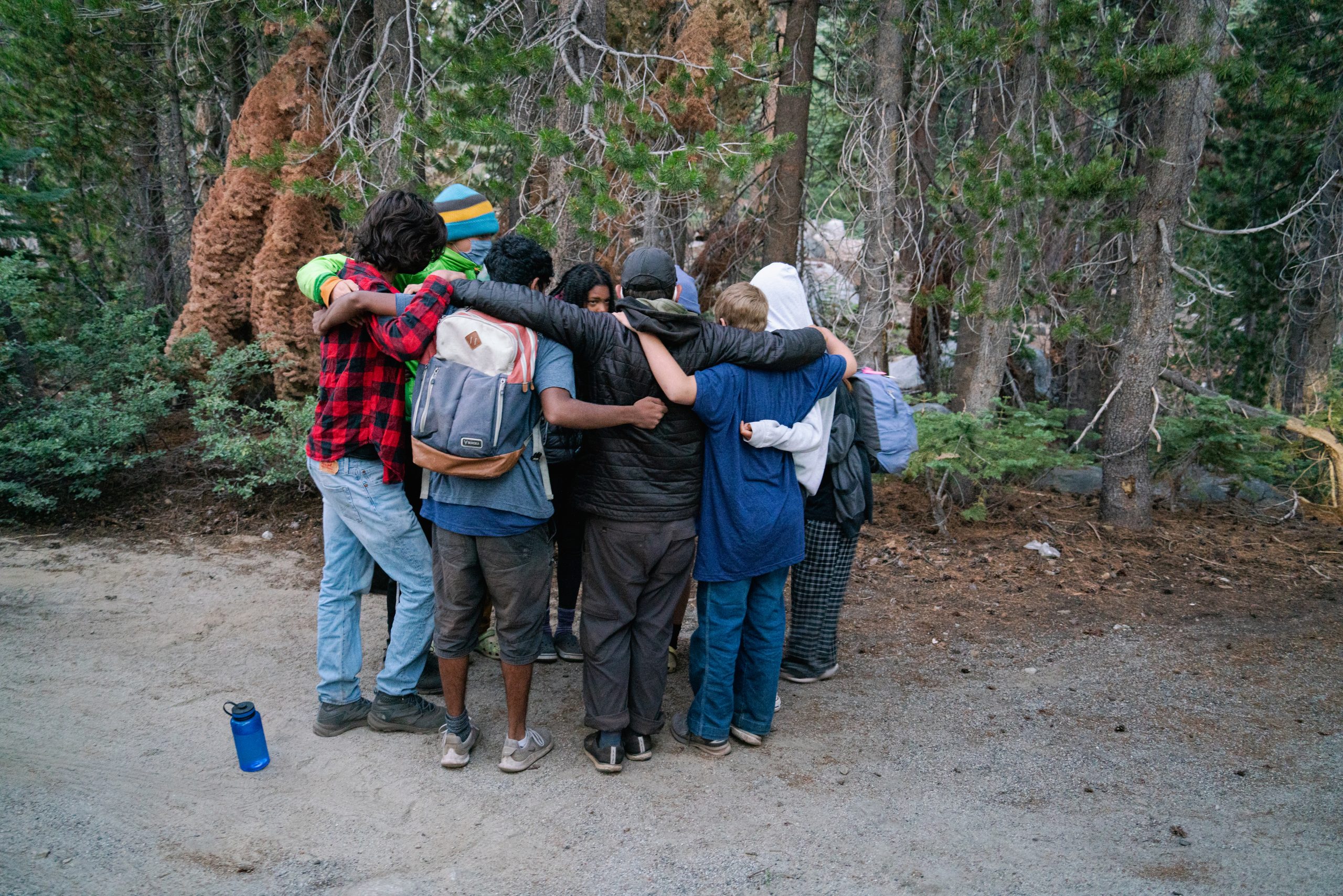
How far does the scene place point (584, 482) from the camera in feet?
11.8

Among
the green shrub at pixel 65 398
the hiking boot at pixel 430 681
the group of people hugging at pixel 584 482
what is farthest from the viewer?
the green shrub at pixel 65 398

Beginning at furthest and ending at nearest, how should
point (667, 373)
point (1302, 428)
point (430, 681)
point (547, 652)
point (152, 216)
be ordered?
point (152, 216), point (1302, 428), point (547, 652), point (430, 681), point (667, 373)

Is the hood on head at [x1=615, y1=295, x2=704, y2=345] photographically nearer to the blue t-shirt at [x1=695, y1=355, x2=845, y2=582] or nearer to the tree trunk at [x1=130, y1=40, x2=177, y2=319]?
the blue t-shirt at [x1=695, y1=355, x2=845, y2=582]

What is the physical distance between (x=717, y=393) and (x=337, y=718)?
2161 mm

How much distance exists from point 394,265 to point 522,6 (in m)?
5.12

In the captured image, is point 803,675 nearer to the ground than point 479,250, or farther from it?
nearer to the ground

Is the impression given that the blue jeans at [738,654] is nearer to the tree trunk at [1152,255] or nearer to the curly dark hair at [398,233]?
the curly dark hair at [398,233]

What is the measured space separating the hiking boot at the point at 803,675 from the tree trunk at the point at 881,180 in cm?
350

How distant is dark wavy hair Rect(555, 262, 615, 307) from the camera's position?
3896 mm

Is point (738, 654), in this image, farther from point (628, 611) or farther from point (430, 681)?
point (430, 681)

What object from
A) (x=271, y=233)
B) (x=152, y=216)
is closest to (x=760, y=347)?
(x=271, y=233)

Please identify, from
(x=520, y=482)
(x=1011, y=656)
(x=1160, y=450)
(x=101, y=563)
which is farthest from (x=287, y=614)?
(x=1160, y=450)

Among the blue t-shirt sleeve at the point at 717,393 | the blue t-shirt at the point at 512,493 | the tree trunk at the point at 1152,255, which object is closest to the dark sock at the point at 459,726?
the blue t-shirt at the point at 512,493

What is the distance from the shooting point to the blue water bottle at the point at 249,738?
351 centimetres
